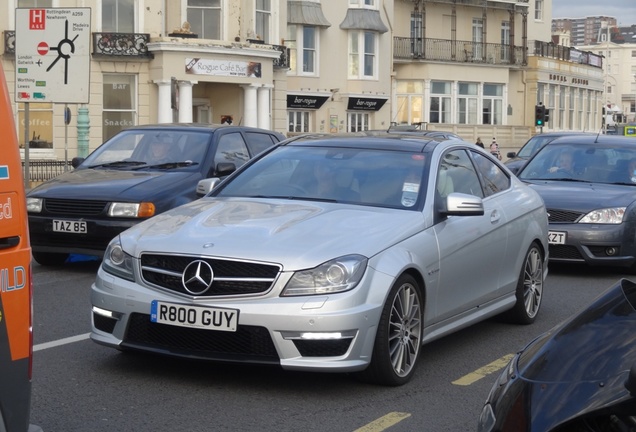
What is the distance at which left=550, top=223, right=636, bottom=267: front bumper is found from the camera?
12484 millimetres

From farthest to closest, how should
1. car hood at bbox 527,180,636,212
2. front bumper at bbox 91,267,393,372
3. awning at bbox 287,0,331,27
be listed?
awning at bbox 287,0,331,27, car hood at bbox 527,180,636,212, front bumper at bbox 91,267,393,372

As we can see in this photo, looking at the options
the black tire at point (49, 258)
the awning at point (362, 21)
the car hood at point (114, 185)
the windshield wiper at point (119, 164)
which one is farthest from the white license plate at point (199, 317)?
the awning at point (362, 21)

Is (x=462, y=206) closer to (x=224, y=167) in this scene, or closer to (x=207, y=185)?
(x=207, y=185)

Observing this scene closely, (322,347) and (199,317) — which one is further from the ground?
(199,317)

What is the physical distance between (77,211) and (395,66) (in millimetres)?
48095

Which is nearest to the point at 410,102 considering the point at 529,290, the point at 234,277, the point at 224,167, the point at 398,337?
the point at 224,167

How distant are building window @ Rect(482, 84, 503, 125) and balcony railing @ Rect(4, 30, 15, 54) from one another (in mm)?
32577

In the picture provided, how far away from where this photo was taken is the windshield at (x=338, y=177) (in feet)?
25.2

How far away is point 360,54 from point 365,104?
2332mm

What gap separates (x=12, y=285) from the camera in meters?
4.22

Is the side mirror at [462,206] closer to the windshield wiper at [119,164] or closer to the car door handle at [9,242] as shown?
the car door handle at [9,242]

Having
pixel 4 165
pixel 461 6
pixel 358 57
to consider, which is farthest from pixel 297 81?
pixel 4 165

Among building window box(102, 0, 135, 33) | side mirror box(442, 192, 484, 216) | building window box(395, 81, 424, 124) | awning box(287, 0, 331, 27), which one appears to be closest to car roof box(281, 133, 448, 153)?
side mirror box(442, 192, 484, 216)

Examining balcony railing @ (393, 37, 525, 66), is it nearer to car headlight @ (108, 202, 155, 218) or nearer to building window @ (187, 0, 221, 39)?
building window @ (187, 0, 221, 39)
